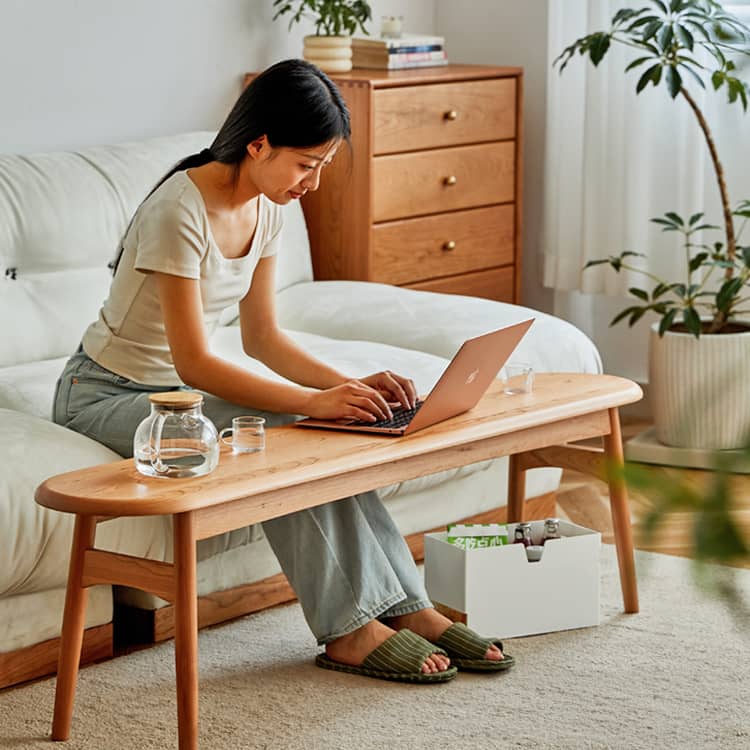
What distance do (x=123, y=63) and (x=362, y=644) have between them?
181 centimetres

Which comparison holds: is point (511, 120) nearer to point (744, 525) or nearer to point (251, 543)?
point (251, 543)

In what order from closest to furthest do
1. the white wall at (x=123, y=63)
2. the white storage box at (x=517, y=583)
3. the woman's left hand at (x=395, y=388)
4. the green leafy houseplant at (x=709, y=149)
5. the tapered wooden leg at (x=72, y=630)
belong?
the tapered wooden leg at (x=72, y=630) → the woman's left hand at (x=395, y=388) → the white storage box at (x=517, y=583) → the white wall at (x=123, y=63) → the green leafy houseplant at (x=709, y=149)

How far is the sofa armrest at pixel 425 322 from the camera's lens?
9.03 feet

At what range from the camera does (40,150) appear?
121 inches

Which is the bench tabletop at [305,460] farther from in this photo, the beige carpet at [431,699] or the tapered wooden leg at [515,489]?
the beige carpet at [431,699]

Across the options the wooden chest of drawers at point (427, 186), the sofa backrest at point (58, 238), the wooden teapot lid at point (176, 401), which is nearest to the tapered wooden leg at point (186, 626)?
the wooden teapot lid at point (176, 401)

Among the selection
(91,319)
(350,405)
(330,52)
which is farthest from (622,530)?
(330,52)

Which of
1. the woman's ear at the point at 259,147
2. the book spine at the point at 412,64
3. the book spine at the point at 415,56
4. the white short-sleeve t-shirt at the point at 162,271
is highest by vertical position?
the book spine at the point at 415,56

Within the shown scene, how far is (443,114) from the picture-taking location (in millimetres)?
3457

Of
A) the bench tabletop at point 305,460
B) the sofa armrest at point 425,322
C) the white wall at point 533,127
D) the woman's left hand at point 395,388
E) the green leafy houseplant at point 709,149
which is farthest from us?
the white wall at point 533,127

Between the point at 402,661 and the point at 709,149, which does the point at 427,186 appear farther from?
the point at 402,661

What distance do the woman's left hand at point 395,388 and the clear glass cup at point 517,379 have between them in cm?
26

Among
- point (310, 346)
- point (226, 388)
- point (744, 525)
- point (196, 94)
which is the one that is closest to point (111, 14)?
point (196, 94)

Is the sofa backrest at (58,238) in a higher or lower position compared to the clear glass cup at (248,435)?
higher
